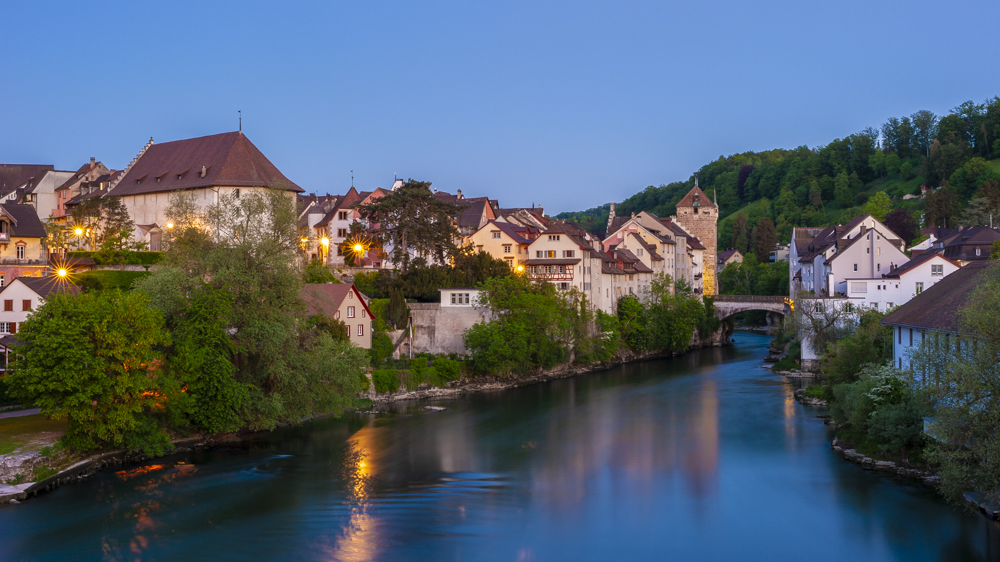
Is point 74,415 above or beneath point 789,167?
beneath

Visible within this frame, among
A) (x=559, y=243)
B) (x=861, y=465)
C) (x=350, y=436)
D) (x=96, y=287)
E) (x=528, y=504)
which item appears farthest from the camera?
(x=559, y=243)

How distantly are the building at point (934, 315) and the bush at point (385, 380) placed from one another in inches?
784

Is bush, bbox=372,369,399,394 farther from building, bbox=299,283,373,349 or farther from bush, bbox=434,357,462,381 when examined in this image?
bush, bbox=434,357,462,381

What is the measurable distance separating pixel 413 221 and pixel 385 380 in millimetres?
11851

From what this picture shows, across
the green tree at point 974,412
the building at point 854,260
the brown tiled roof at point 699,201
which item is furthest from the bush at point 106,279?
the brown tiled roof at point 699,201

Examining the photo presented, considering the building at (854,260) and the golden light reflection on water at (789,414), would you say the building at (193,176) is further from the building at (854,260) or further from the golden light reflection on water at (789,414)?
the building at (854,260)

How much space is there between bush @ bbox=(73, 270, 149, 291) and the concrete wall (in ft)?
44.6

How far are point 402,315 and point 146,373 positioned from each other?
18.4m

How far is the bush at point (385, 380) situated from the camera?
3403 cm

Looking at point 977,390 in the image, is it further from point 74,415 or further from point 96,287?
point 96,287

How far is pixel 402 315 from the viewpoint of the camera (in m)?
40.6

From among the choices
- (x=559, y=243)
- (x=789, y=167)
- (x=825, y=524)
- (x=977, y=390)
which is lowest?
(x=825, y=524)

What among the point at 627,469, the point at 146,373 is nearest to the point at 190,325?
the point at 146,373

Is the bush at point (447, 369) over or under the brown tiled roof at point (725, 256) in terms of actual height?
under
